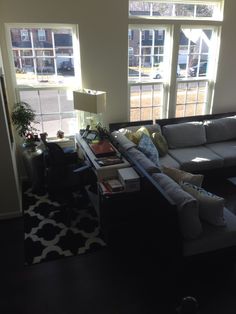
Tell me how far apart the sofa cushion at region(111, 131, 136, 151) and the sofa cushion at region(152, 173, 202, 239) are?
3.93ft

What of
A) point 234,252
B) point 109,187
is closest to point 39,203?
point 109,187

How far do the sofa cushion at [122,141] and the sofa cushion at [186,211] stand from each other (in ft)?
3.93

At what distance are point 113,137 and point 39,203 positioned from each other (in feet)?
4.63

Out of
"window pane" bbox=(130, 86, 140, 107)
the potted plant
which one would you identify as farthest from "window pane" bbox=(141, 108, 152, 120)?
the potted plant

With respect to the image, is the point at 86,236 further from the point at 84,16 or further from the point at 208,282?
the point at 84,16

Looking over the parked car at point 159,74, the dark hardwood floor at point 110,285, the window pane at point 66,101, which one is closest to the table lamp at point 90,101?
the window pane at point 66,101

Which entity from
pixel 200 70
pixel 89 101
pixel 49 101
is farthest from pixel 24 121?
pixel 200 70

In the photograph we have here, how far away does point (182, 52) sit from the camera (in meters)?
4.62

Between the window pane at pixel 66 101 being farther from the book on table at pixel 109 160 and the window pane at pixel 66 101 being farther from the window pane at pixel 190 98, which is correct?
the window pane at pixel 190 98

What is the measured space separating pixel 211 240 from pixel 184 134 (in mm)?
2481

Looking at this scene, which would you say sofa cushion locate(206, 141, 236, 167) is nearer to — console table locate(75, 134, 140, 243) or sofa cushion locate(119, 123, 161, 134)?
sofa cushion locate(119, 123, 161, 134)

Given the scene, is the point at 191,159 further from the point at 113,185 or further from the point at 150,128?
the point at 113,185

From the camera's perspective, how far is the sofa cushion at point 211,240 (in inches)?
92.8

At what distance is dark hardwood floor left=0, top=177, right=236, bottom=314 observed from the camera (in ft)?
7.51
